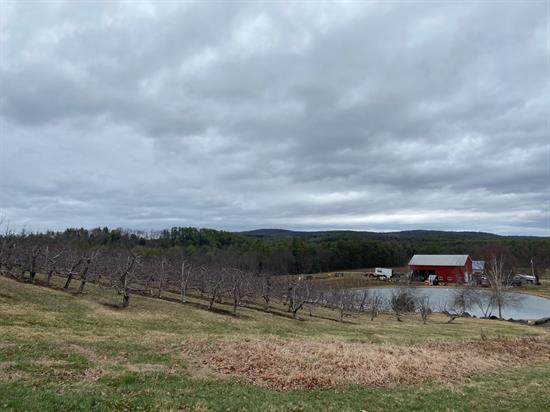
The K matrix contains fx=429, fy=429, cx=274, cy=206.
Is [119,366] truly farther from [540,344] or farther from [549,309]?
[549,309]

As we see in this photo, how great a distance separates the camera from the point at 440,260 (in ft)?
444

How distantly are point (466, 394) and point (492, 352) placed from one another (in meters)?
13.1

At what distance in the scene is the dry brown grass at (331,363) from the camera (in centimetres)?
1602

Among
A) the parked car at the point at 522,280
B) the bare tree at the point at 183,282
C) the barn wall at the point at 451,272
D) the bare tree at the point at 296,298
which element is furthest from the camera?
the barn wall at the point at 451,272

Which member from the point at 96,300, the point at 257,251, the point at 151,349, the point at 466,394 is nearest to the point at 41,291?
the point at 96,300

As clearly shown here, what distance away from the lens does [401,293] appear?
246 feet

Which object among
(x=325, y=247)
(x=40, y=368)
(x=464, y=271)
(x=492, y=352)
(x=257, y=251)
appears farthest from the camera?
(x=325, y=247)

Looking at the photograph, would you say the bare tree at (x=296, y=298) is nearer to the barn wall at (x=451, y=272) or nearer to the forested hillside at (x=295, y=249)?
the forested hillside at (x=295, y=249)

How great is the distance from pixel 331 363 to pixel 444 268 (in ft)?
411

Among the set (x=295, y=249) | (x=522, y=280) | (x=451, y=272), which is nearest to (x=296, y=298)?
(x=451, y=272)

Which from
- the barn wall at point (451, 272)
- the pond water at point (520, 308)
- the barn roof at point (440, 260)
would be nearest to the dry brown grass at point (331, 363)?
the pond water at point (520, 308)

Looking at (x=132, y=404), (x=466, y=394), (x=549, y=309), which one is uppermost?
(x=132, y=404)

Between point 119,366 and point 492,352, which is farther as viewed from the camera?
point 492,352

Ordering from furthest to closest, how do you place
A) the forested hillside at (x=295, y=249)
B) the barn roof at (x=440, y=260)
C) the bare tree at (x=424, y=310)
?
1. the forested hillside at (x=295, y=249)
2. the barn roof at (x=440, y=260)
3. the bare tree at (x=424, y=310)
